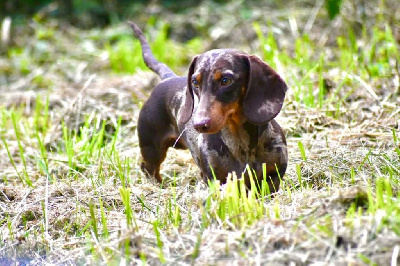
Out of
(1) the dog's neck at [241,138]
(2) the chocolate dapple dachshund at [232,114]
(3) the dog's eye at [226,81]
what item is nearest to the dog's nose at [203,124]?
(2) the chocolate dapple dachshund at [232,114]

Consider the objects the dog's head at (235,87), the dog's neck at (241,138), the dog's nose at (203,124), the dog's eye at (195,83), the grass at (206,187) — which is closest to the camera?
the grass at (206,187)

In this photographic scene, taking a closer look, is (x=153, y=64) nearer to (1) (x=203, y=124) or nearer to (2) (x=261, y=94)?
(2) (x=261, y=94)

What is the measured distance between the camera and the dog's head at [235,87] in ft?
10.2

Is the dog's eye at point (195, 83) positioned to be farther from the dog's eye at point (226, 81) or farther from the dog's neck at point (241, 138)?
the dog's neck at point (241, 138)

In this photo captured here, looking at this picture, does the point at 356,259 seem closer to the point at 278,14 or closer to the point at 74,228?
the point at 74,228

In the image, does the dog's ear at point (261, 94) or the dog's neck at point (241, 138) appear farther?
the dog's neck at point (241, 138)

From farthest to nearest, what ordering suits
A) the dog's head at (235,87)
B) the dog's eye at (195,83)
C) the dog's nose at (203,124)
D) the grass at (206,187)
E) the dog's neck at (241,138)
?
the dog's neck at (241,138)
the dog's eye at (195,83)
the dog's head at (235,87)
the dog's nose at (203,124)
the grass at (206,187)

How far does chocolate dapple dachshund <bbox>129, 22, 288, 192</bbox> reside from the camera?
3.11 m

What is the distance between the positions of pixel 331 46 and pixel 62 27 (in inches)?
149

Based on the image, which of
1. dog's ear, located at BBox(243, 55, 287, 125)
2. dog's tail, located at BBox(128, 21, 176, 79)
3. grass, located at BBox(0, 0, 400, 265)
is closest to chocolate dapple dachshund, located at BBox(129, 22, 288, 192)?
dog's ear, located at BBox(243, 55, 287, 125)

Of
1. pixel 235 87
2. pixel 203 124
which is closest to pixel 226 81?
pixel 235 87

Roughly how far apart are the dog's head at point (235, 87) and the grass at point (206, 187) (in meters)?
0.34

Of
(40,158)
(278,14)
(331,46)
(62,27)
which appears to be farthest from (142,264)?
(62,27)

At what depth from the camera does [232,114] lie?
3266 mm
